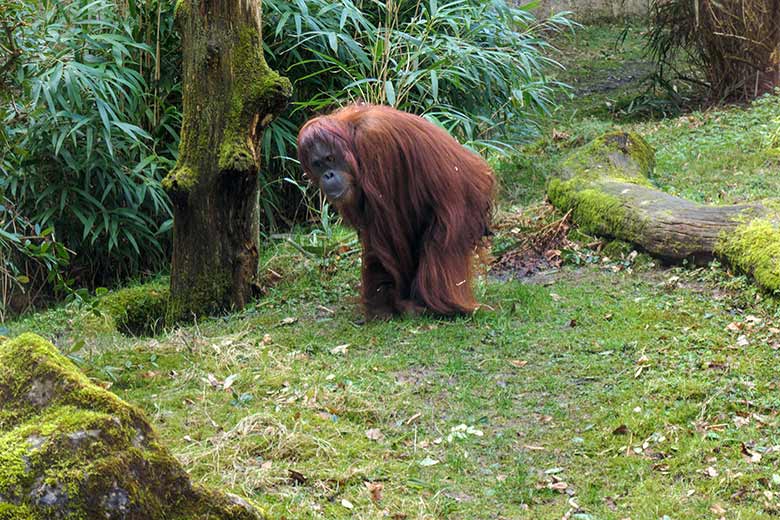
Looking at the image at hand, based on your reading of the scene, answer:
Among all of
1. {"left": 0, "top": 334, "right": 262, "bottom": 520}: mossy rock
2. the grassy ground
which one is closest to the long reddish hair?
the grassy ground

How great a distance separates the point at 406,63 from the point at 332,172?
1806 millimetres

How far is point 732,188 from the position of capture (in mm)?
5461

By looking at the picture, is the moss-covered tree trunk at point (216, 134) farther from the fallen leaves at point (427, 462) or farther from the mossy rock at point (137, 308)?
the fallen leaves at point (427, 462)

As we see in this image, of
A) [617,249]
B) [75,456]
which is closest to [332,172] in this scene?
[617,249]

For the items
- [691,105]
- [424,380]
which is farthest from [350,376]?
[691,105]

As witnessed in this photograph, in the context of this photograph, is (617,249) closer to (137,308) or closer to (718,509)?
(718,509)

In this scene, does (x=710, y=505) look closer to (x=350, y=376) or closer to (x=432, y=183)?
(x=350, y=376)

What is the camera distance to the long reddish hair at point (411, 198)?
4.20 meters

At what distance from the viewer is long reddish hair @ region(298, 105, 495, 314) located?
4.20 m

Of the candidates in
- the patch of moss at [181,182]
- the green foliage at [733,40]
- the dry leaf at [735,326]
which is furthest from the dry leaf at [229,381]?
the green foliage at [733,40]

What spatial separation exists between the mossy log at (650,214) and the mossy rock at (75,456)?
2853 millimetres

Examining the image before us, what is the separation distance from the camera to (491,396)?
345cm

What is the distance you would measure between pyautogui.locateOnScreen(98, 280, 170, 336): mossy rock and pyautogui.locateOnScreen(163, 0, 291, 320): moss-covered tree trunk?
431 mm

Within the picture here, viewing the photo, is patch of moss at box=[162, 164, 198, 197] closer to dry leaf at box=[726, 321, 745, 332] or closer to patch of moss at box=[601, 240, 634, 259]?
patch of moss at box=[601, 240, 634, 259]
